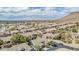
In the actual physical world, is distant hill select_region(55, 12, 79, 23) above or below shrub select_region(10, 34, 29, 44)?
Answer: above

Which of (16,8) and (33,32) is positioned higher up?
(16,8)

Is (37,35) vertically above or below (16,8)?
below

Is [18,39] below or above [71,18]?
below

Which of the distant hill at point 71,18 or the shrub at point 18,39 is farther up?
the distant hill at point 71,18
